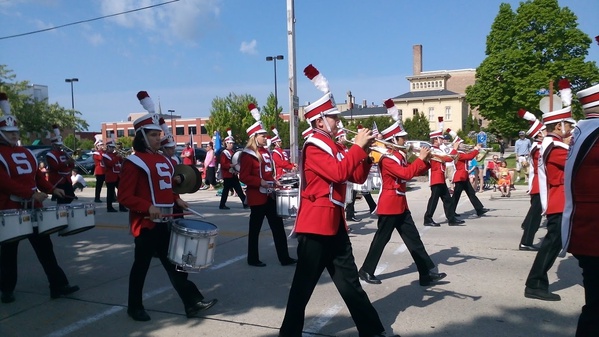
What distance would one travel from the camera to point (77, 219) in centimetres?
590

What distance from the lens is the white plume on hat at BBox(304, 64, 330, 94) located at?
4.44 m

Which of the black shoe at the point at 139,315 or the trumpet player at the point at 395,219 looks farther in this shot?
the trumpet player at the point at 395,219

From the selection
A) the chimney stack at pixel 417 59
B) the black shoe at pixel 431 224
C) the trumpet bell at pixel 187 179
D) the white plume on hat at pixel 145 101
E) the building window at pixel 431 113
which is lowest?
the black shoe at pixel 431 224

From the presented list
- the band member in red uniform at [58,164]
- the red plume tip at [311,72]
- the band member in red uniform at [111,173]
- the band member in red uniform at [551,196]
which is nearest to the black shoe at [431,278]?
the band member in red uniform at [551,196]

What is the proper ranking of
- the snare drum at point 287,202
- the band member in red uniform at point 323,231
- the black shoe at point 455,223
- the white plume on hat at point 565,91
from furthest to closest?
the black shoe at point 455,223 → the snare drum at point 287,202 → the white plume on hat at point 565,91 → the band member in red uniform at point 323,231

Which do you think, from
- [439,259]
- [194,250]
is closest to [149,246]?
[194,250]

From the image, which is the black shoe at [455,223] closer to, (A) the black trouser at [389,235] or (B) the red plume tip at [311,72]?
(A) the black trouser at [389,235]

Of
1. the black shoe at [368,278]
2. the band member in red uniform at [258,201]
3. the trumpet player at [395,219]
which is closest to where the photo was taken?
the trumpet player at [395,219]

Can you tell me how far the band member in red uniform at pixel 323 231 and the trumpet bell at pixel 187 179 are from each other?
1.90 m

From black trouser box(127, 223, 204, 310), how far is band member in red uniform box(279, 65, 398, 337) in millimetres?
1360

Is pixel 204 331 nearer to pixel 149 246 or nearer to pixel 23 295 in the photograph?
pixel 149 246

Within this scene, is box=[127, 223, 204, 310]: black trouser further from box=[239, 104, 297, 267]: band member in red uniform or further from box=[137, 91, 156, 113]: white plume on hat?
box=[239, 104, 297, 267]: band member in red uniform

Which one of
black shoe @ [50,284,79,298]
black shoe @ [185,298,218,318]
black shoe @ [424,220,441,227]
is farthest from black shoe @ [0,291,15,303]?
black shoe @ [424,220,441,227]

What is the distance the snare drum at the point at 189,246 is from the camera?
4906 mm
